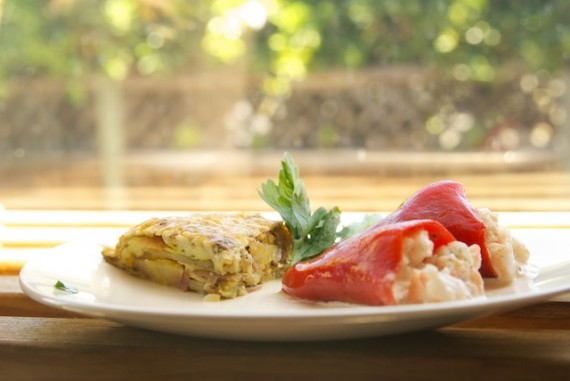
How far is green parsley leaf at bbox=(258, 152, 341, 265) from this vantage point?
0.83m

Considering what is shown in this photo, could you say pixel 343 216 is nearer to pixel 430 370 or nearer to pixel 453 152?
pixel 430 370

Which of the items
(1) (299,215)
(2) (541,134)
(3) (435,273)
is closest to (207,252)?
(1) (299,215)

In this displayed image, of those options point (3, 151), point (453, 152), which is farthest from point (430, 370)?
point (3, 151)

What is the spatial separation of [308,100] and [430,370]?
2.86 m

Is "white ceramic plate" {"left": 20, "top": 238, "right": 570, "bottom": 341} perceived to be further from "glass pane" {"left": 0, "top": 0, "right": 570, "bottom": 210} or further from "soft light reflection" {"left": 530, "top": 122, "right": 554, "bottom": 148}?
"soft light reflection" {"left": 530, "top": 122, "right": 554, "bottom": 148}

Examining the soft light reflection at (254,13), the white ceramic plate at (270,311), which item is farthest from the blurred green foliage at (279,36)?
the white ceramic plate at (270,311)

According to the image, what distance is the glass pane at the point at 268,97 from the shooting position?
3039mm

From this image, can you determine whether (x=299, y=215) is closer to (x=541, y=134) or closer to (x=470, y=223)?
(x=470, y=223)

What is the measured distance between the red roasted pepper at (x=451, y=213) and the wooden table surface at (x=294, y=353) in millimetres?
76

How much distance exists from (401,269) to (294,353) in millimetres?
103

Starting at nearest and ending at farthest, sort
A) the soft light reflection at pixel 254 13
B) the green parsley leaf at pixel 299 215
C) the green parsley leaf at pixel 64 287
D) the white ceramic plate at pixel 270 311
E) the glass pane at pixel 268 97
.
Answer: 1. the white ceramic plate at pixel 270 311
2. the green parsley leaf at pixel 64 287
3. the green parsley leaf at pixel 299 215
4. the glass pane at pixel 268 97
5. the soft light reflection at pixel 254 13

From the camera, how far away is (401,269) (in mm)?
609

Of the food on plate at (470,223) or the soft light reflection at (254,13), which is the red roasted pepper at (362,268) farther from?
the soft light reflection at (254,13)

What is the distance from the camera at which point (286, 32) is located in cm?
337
